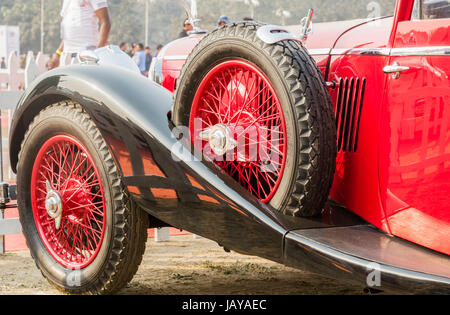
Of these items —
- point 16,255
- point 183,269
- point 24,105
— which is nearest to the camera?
point 24,105

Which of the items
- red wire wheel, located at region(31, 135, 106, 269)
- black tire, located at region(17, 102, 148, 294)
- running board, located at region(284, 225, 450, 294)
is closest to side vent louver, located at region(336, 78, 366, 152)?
running board, located at region(284, 225, 450, 294)

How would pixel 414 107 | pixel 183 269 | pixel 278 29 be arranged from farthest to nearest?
pixel 183 269
pixel 278 29
pixel 414 107

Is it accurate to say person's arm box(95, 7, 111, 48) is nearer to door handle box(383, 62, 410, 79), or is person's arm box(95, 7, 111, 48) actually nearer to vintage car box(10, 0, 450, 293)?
vintage car box(10, 0, 450, 293)

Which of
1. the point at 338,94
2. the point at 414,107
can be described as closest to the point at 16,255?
the point at 338,94

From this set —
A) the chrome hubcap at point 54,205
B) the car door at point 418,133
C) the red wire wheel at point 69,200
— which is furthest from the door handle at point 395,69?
the chrome hubcap at point 54,205

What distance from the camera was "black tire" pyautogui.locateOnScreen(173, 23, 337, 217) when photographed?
7.66ft

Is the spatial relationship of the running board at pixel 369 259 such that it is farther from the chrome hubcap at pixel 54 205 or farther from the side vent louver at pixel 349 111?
the chrome hubcap at pixel 54 205

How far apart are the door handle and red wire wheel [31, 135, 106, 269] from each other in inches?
56.3

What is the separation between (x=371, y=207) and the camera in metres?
2.51

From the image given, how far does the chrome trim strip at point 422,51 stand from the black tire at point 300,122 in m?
0.32

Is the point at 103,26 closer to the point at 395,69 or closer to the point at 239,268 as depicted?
the point at 239,268

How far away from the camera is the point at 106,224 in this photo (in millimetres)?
2900

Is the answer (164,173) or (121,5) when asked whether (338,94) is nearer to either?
(164,173)
